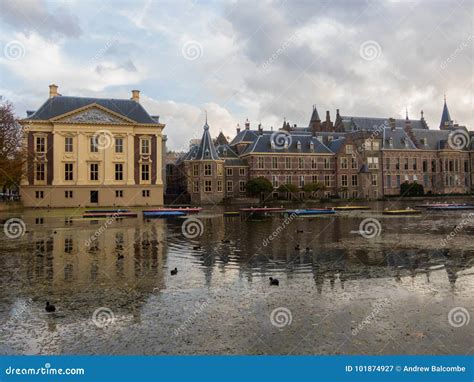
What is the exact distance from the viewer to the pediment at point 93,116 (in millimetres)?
58344

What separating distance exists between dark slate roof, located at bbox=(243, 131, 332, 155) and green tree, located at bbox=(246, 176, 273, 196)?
739 cm

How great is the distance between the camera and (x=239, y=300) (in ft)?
31.9

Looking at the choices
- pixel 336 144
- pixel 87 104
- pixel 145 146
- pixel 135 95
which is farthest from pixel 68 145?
pixel 336 144

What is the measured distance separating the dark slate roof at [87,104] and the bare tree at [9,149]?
24.1ft

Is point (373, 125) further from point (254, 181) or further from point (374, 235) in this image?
point (374, 235)

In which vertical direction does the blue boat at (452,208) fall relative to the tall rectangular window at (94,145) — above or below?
below

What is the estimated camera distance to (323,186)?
79.6m

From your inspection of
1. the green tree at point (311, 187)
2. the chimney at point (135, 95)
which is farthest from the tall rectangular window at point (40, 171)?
the green tree at point (311, 187)

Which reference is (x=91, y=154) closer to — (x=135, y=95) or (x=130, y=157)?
(x=130, y=157)

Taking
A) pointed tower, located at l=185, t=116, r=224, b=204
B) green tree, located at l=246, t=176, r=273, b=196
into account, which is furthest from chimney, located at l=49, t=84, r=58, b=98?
green tree, located at l=246, t=176, r=273, b=196

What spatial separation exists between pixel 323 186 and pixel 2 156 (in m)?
53.3

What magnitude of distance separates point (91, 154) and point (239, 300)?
54756 mm

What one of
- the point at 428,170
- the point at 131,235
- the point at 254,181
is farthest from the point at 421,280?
the point at 428,170

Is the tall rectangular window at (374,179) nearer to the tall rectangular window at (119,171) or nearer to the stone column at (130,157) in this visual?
the stone column at (130,157)
